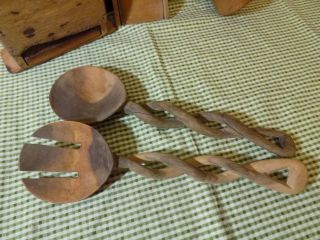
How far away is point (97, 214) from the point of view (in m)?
0.42

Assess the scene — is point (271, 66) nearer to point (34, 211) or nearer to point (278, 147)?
point (278, 147)

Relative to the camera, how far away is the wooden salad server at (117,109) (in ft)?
1.45

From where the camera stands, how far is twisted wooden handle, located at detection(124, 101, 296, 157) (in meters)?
0.44

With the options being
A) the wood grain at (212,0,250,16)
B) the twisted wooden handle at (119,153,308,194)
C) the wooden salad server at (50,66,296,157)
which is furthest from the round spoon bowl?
the wood grain at (212,0,250,16)

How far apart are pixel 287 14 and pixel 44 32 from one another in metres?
0.54

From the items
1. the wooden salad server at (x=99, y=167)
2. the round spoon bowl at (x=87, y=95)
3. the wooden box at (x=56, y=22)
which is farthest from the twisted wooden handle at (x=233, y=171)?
the wooden box at (x=56, y=22)

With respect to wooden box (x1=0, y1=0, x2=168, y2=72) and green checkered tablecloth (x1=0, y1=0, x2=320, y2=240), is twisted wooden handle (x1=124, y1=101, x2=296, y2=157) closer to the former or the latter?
green checkered tablecloth (x1=0, y1=0, x2=320, y2=240)

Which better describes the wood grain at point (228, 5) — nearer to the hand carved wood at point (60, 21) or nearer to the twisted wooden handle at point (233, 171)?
the hand carved wood at point (60, 21)

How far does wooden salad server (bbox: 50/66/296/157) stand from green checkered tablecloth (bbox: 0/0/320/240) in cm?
3

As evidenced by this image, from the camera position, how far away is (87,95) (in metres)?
0.51

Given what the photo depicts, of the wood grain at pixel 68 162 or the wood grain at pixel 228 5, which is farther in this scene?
the wood grain at pixel 228 5

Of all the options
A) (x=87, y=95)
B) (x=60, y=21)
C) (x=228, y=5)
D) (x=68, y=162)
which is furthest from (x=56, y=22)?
(x=228, y=5)

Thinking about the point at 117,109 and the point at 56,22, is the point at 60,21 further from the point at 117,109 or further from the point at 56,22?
the point at 117,109

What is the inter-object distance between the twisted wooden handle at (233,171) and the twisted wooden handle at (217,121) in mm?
29
